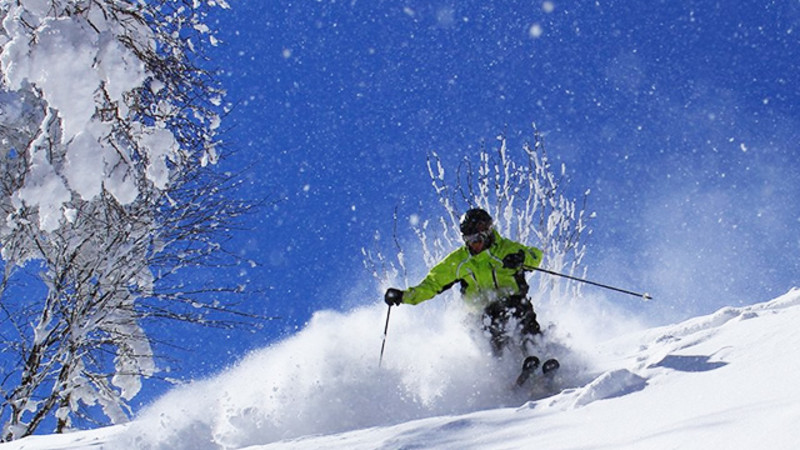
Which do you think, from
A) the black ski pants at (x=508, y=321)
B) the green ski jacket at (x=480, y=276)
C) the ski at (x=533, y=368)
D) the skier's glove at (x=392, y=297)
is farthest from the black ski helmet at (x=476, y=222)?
the ski at (x=533, y=368)

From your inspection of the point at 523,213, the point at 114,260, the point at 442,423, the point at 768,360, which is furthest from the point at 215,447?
the point at 523,213

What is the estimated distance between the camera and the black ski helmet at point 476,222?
6.21 metres

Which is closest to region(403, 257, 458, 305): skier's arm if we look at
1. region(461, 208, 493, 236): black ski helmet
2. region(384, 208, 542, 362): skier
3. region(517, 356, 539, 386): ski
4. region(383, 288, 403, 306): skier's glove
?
region(384, 208, 542, 362): skier

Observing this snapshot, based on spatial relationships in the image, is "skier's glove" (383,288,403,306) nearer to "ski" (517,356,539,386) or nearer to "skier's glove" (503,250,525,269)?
"skier's glove" (503,250,525,269)

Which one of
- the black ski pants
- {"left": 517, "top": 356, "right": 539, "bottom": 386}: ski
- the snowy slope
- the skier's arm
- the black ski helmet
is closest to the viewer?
the snowy slope

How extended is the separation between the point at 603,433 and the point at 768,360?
1194 millimetres

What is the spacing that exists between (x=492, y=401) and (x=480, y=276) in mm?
1237

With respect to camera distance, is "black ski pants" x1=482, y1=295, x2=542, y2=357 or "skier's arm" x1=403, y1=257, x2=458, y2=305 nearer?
"black ski pants" x1=482, y1=295, x2=542, y2=357

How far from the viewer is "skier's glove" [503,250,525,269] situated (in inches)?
236

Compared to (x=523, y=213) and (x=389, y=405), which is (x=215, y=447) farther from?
(x=523, y=213)

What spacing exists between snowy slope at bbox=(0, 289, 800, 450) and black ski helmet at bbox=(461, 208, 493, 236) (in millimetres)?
995

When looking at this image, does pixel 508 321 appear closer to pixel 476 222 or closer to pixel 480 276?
pixel 480 276

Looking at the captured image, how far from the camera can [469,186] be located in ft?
40.6

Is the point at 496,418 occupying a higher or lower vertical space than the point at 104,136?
lower
